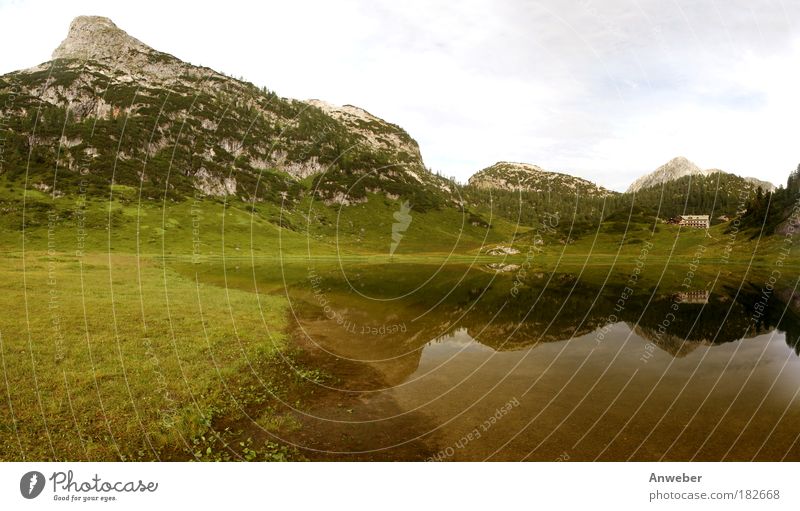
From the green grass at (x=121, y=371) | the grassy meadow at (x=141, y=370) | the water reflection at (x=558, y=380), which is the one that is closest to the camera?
the green grass at (x=121, y=371)

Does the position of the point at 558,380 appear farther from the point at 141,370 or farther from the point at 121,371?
the point at 121,371

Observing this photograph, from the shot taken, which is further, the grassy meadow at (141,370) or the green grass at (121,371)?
the grassy meadow at (141,370)

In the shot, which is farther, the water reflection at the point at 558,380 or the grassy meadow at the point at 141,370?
the water reflection at the point at 558,380

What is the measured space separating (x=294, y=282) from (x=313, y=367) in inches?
1544

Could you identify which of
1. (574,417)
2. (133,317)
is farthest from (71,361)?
(574,417)

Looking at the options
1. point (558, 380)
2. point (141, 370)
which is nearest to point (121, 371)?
point (141, 370)

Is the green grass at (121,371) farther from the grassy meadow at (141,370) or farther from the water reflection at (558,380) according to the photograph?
the water reflection at (558,380)

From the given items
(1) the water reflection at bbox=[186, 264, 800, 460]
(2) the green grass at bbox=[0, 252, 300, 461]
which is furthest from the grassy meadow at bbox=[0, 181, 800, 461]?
(1) the water reflection at bbox=[186, 264, 800, 460]

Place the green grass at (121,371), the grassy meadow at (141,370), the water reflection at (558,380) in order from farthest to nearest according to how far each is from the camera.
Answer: the water reflection at (558,380)
the grassy meadow at (141,370)
the green grass at (121,371)

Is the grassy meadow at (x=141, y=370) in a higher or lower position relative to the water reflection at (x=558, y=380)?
lower

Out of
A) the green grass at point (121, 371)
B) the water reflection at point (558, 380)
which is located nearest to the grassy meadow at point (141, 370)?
the green grass at point (121, 371)

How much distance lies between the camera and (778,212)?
126 meters

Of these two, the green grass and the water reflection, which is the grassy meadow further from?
the water reflection
